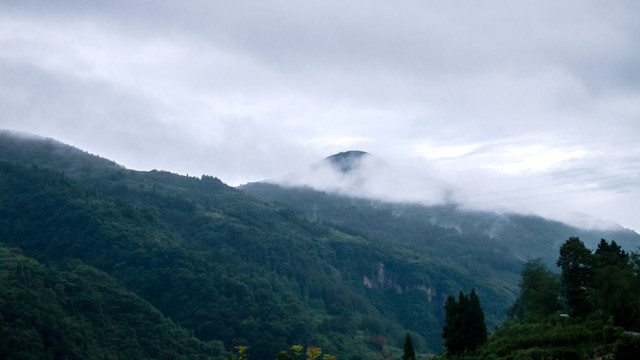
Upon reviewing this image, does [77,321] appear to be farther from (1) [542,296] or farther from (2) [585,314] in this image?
(2) [585,314]

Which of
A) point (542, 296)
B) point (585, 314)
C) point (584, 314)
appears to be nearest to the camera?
point (585, 314)

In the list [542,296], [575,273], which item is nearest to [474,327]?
[575,273]

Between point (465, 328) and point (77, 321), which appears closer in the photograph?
point (465, 328)

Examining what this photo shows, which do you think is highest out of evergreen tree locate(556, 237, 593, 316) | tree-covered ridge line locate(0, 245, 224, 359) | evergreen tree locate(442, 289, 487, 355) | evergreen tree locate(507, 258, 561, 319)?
evergreen tree locate(556, 237, 593, 316)

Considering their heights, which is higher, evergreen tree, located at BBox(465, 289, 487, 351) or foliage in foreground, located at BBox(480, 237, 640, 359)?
foliage in foreground, located at BBox(480, 237, 640, 359)

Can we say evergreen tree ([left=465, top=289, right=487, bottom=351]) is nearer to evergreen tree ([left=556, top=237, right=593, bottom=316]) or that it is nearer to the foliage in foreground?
the foliage in foreground

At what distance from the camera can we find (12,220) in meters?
200

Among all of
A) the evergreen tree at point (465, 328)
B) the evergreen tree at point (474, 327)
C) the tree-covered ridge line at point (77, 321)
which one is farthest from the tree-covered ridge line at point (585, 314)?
the tree-covered ridge line at point (77, 321)

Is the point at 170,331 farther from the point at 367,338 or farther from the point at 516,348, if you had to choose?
the point at 516,348

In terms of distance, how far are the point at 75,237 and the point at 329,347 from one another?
11098 centimetres

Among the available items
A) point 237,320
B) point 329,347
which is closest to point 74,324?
point 237,320

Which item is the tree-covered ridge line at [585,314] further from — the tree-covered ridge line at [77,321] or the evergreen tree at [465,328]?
the tree-covered ridge line at [77,321]

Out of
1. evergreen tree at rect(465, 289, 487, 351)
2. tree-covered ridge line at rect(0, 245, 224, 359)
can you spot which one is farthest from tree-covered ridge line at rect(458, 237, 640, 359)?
tree-covered ridge line at rect(0, 245, 224, 359)

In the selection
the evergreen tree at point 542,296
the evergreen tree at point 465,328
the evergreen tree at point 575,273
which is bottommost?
the evergreen tree at point 465,328
